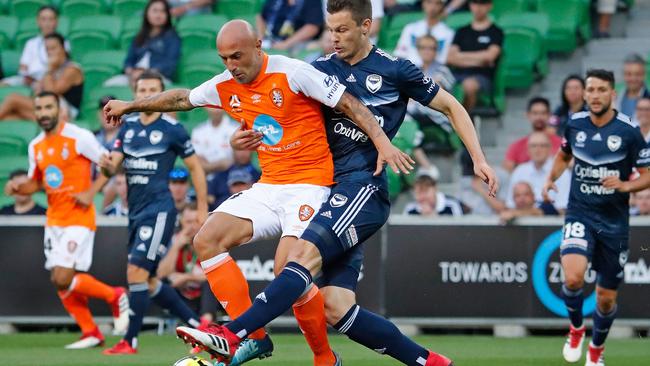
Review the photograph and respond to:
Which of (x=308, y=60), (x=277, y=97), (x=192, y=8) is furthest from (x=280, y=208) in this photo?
(x=192, y=8)

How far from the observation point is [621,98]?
47.3 feet

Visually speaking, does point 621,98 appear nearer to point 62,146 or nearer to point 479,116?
point 479,116

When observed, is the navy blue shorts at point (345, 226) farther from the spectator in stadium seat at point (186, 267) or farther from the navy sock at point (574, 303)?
the spectator in stadium seat at point (186, 267)

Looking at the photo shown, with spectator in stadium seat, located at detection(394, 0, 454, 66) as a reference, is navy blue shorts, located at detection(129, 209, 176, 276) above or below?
below

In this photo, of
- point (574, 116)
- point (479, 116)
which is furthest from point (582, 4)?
point (574, 116)

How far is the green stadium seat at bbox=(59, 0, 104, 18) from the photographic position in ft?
61.8

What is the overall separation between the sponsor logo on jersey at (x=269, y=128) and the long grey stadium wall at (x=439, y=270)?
5836 mm

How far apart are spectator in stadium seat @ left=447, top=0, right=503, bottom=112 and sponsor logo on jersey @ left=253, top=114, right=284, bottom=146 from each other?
7.85 metres

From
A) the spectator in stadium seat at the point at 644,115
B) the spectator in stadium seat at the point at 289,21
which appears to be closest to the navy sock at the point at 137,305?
the spectator in stadium seat at the point at 644,115

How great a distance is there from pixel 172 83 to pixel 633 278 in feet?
22.6

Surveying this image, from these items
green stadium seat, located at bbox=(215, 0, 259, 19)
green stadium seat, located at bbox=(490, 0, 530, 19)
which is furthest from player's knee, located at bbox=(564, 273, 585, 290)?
green stadium seat, located at bbox=(215, 0, 259, 19)

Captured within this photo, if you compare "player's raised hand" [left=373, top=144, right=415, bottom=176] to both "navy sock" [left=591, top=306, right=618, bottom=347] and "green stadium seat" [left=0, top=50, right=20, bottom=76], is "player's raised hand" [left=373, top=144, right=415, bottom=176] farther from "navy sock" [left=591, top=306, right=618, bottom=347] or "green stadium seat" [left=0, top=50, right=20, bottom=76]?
"green stadium seat" [left=0, top=50, right=20, bottom=76]

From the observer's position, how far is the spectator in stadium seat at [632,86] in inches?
552

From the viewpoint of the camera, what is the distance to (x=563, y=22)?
16312 mm
